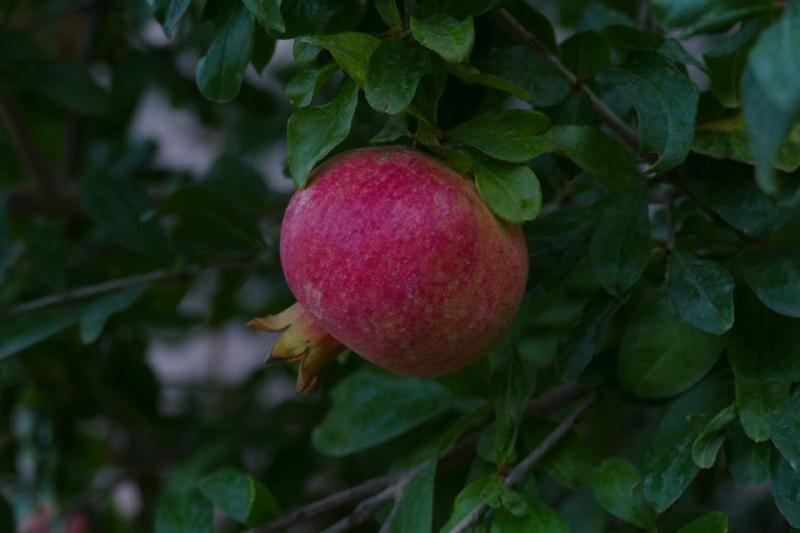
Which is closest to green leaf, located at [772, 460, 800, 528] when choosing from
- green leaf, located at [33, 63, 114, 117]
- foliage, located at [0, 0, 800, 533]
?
foliage, located at [0, 0, 800, 533]

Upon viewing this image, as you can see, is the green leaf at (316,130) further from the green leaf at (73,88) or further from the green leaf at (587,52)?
the green leaf at (73,88)

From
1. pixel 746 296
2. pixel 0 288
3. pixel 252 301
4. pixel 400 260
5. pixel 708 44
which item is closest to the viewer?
pixel 400 260

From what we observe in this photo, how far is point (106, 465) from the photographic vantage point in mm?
1512

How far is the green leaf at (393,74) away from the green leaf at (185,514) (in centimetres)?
37

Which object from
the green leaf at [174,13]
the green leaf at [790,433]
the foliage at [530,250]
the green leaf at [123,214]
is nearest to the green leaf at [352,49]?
the foliage at [530,250]

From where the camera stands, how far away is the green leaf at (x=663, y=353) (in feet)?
2.36

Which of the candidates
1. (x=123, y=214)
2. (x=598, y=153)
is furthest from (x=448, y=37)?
(x=123, y=214)

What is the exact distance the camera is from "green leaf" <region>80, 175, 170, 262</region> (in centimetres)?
98

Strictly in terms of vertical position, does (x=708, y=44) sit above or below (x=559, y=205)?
below

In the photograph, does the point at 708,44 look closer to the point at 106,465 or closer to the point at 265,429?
the point at 265,429

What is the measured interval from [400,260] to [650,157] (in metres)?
0.19

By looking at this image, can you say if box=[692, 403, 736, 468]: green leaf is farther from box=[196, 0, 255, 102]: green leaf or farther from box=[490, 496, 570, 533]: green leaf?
box=[196, 0, 255, 102]: green leaf

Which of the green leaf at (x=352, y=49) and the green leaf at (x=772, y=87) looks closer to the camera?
the green leaf at (x=772, y=87)

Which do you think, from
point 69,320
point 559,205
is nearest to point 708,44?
point 559,205
